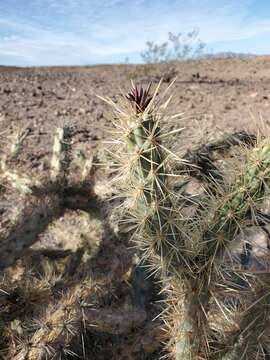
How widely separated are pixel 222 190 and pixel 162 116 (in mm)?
465

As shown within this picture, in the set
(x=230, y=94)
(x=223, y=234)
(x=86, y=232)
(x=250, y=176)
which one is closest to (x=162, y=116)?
(x=250, y=176)

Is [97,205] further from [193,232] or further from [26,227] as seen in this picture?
[193,232]

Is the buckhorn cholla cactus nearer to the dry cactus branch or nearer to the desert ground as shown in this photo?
the desert ground

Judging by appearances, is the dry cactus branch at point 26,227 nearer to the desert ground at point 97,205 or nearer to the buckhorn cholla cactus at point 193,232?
the desert ground at point 97,205

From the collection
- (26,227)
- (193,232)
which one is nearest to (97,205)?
(26,227)

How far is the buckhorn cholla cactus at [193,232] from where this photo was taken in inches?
67.5

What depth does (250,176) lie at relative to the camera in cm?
185

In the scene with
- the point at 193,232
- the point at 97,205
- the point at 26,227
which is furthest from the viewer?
the point at 97,205

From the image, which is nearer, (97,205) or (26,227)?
(26,227)

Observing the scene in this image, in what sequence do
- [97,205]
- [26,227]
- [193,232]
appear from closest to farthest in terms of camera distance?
1. [193,232]
2. [26,227]
3. [97,205]

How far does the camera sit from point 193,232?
82.6 inches

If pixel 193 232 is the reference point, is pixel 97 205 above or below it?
below

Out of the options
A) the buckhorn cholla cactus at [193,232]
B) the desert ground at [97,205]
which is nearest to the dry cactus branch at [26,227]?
the desert ground at [97,205]

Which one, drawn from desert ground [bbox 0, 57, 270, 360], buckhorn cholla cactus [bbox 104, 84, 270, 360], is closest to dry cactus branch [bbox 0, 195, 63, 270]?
desert ground [bbox 0, 57, 270, 360]
